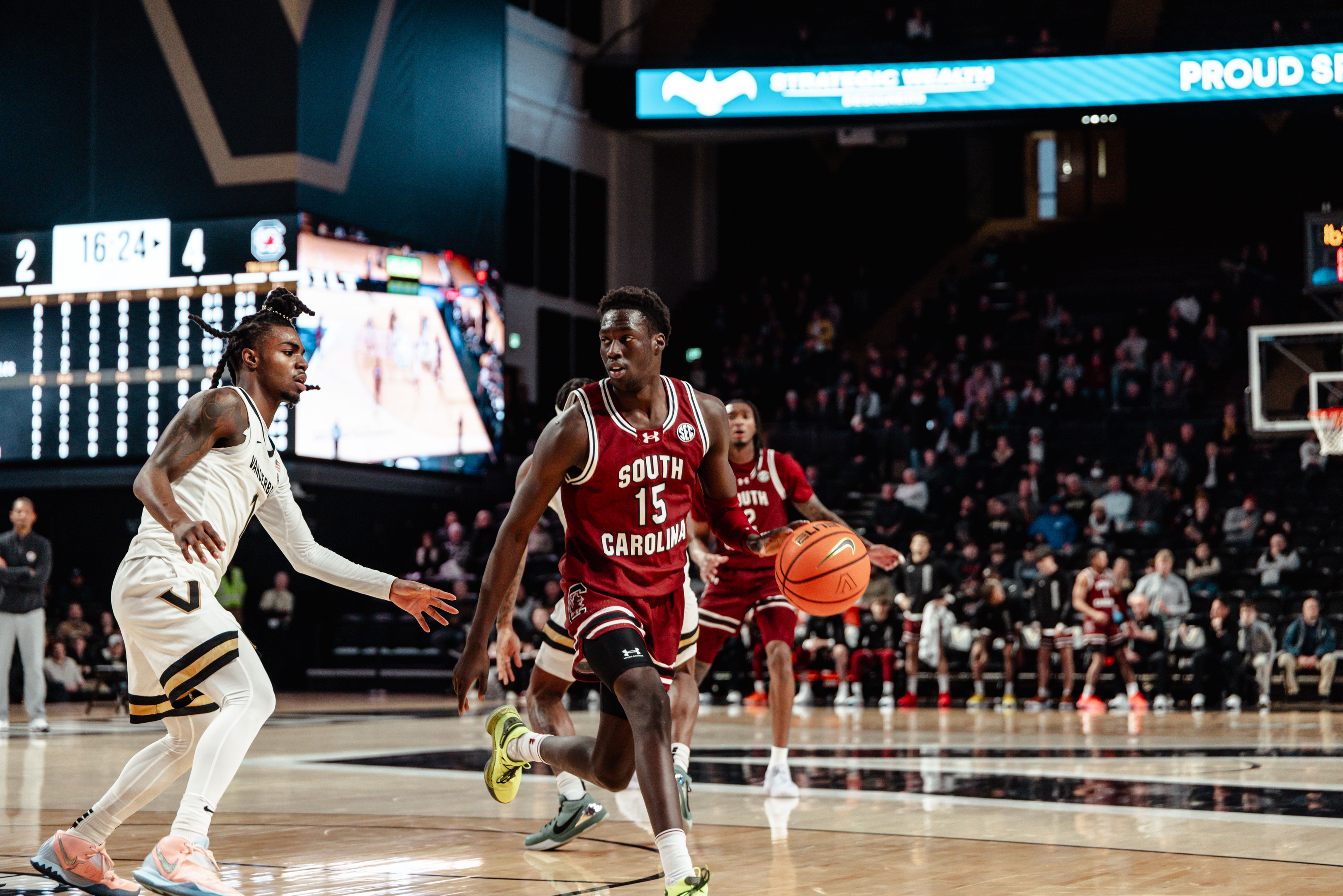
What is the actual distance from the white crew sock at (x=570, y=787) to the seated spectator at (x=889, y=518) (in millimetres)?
11287

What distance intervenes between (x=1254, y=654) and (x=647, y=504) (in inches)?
448

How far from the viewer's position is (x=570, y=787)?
6.28m

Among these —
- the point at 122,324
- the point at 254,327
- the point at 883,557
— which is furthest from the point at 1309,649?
the point at 122,324

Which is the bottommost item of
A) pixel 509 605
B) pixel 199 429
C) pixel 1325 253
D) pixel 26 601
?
pixel 26 601

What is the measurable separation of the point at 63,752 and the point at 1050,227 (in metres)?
20.9

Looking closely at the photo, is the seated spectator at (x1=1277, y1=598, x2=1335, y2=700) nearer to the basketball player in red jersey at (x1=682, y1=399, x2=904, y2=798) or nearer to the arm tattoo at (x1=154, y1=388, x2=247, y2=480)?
the basketball player in red jersey at (x1=682, y1=399, x2=904, y2=798)

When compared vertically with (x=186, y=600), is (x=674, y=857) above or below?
below

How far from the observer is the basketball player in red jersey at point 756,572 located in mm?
7902

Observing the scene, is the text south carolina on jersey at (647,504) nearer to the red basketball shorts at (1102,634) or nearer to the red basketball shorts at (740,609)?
the red basketball shorts at (740,609)

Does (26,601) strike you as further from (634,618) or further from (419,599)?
(634,618)

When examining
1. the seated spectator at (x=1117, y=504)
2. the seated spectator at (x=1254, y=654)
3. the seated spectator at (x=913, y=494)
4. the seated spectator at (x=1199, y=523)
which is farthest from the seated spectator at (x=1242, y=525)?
the seated spectator at (x=913, y=494)

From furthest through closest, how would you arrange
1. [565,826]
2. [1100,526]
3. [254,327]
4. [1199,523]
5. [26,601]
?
[1100,526] < [1199,523] < [26,601] < [565,826] < [254,327]

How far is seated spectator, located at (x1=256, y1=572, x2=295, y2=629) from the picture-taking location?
19.7 m

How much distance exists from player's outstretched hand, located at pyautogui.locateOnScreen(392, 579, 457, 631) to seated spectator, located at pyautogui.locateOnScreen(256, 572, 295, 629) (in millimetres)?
14962
